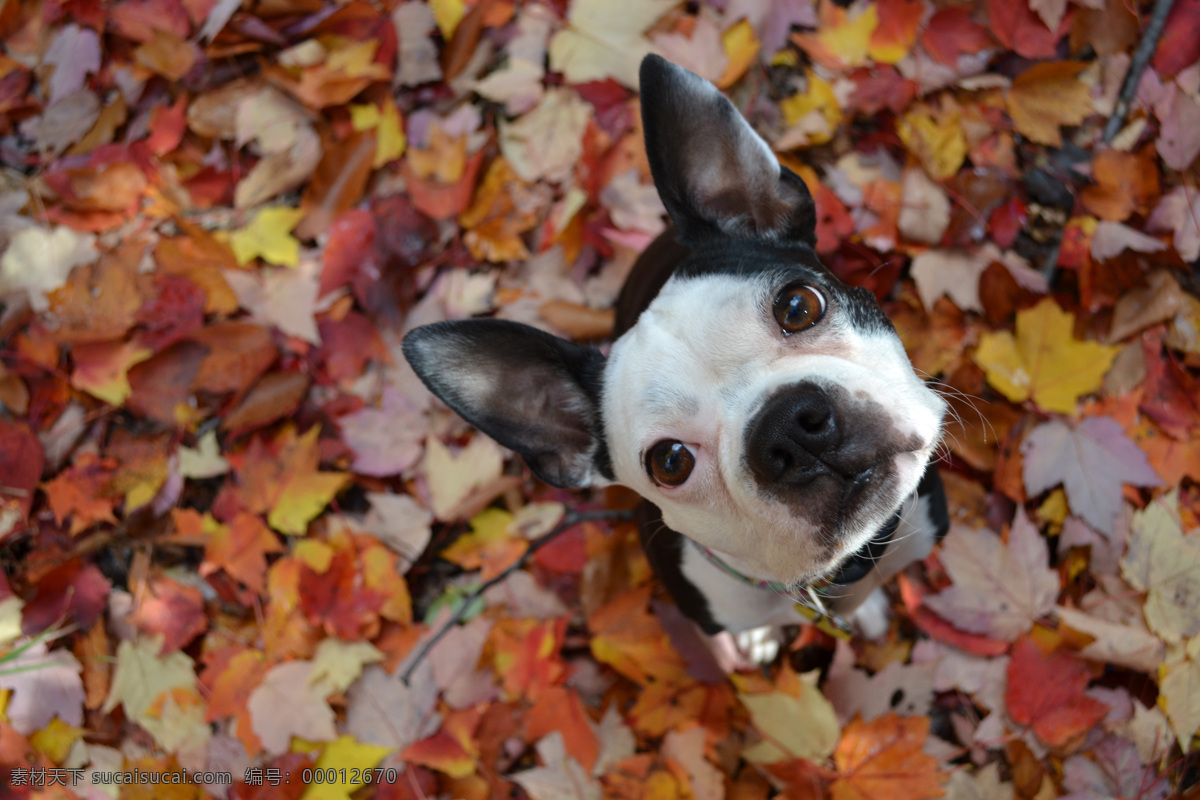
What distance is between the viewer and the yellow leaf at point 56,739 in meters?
3.25

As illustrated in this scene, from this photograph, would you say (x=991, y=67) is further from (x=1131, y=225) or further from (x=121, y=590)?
(x=121, y=590)

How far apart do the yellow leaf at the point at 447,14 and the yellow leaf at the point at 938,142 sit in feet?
7.75

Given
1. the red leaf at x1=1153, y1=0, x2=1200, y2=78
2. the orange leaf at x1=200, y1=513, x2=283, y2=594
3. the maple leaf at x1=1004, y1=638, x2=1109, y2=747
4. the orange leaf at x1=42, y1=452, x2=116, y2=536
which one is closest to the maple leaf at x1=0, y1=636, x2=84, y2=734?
the orange leaf at x1=42, y1=452, x2=116, y2=536

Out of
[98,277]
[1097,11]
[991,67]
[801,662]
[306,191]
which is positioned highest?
[1097,11]

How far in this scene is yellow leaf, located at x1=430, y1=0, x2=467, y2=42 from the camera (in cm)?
402

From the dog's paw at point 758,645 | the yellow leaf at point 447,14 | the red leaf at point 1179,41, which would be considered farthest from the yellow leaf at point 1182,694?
the yellow leaf at point 447,14

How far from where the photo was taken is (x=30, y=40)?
14.0 feet

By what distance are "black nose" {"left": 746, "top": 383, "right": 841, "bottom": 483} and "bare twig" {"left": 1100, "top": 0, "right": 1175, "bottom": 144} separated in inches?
102

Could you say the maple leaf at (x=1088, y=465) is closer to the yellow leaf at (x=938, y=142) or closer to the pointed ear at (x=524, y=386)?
the yellow leaf at (x=938, y=142)

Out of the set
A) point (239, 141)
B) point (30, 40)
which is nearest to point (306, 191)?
point (239, 141)

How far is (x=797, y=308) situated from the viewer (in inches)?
86.1

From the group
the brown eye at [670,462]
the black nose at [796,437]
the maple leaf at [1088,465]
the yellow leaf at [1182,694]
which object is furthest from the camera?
the maple leaf at [1088,465]

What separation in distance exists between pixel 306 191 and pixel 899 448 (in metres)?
3.34

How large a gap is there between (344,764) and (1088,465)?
3143 mm
